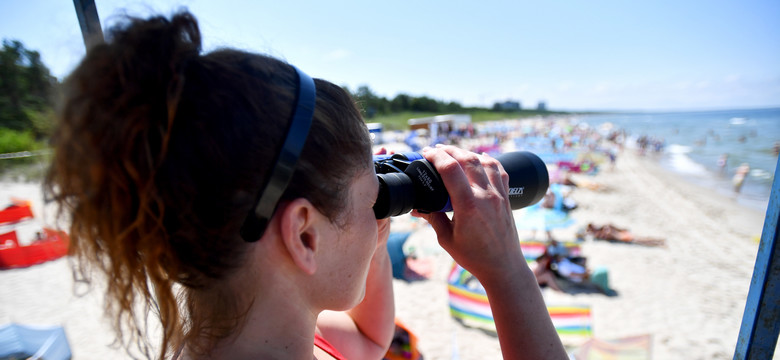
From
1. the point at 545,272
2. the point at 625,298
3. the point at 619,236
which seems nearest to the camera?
the point at 625,298

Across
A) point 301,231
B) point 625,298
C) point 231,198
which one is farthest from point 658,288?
point 231,198

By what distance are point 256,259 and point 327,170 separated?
0.59 ft

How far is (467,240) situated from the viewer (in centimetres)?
71

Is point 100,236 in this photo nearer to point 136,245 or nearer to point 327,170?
point 136,245

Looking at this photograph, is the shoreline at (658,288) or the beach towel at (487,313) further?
the shoreline at (658,288)

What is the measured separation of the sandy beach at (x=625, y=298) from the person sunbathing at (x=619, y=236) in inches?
7.4

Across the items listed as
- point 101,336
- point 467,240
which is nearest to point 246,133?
point 467,240

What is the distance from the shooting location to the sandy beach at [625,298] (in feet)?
11.2

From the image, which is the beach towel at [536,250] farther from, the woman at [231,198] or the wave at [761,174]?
the wave at [761,174]

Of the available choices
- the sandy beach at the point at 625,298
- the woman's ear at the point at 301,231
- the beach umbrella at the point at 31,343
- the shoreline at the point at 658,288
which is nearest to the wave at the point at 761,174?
the shoreline at the point at 658,288

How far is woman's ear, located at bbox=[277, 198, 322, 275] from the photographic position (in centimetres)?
55

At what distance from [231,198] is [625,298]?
16.4 ft

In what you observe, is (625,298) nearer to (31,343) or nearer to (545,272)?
(545,272)

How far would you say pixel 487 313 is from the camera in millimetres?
3291
